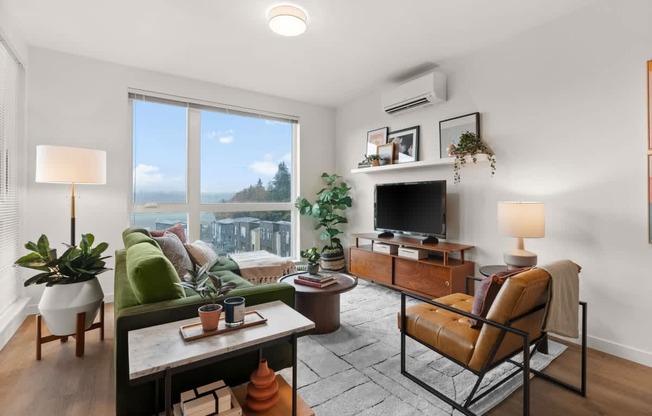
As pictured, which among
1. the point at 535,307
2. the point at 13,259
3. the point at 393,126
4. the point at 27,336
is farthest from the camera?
the point at 393,126

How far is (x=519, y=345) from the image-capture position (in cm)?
171

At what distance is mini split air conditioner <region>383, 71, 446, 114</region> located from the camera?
3.45 meters

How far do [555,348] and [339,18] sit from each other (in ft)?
10.3

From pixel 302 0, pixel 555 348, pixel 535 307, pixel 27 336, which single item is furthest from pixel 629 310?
pixel 27 336

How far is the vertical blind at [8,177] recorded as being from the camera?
2609 millimetres

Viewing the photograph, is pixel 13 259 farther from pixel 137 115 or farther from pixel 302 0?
pixel 302 0

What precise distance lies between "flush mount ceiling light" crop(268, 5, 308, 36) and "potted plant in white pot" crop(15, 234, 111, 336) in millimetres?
2295

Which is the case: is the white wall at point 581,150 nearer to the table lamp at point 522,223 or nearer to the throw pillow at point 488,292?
the table lamp at point 522,223

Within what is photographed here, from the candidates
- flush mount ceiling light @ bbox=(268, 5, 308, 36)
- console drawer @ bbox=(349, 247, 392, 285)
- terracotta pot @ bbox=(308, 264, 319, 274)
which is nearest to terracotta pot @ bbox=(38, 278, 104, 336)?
terracotta pot @ bbox=(308, 264, 319, 274)

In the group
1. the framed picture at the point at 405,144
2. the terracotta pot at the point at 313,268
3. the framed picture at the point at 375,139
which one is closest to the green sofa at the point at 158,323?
the terracotta pot at the point at 313,268

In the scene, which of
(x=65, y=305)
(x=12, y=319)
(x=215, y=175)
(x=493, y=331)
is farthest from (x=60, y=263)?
(x=493, y=331)

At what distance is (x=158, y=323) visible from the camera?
1.50 meters

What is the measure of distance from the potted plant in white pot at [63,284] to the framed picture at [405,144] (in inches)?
132

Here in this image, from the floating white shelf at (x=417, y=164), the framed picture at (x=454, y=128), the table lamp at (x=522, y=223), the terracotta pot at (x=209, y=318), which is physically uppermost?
the framed picture at (x=454, y=128)
